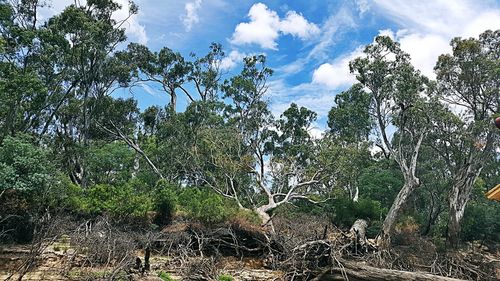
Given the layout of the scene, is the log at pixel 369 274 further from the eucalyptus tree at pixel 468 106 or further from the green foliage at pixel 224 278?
the eucalyptus tree at pixel 468 106

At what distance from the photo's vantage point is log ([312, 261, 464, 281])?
832 cm

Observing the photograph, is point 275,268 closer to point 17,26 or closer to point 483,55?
point 483,55

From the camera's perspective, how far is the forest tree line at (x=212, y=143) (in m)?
17.3

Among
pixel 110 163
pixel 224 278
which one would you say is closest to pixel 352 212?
pixel 224 278

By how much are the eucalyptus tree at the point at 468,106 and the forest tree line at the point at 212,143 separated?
0.05m

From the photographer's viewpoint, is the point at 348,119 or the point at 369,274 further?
the point at 348,119

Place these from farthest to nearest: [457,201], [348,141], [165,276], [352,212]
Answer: [348,141] → [352,212] → [457,201] → [165,276]

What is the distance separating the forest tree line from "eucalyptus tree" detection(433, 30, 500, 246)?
54 mm

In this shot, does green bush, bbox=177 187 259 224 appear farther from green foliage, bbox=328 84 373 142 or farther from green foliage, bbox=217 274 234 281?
green foliage, bbox=328 84 373 142

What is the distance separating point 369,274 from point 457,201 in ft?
42.0

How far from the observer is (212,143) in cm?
2238

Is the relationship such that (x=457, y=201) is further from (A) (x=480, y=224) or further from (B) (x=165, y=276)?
(B) (x=165, y=276)

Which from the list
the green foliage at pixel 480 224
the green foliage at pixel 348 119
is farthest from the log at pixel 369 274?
the green foliage at pixel 348 119

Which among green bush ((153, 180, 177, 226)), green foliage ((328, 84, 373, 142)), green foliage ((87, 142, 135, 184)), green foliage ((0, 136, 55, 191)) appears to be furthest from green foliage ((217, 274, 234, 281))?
green foliage ((328, 84, 373, 142))
